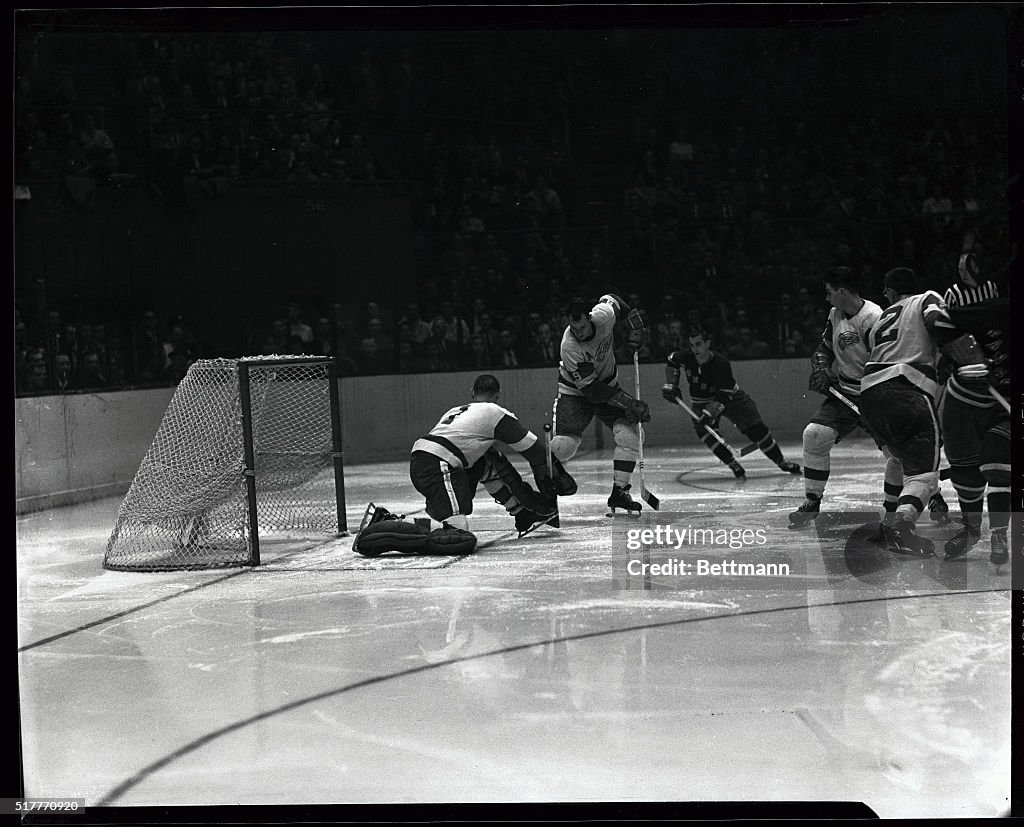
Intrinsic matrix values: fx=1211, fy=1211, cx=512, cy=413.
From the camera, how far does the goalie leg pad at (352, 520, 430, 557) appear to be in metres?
7.08

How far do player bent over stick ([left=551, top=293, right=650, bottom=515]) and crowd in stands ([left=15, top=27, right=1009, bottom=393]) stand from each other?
18.6 feet

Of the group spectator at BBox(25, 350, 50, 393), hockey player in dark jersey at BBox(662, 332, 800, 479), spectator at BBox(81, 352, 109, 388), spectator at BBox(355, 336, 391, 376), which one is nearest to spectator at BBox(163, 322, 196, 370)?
spectator at BBox(81, 352, 109, 388)

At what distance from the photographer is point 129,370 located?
11.8 meters

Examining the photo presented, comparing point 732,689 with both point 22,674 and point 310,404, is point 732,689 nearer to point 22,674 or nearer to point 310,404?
point 22,674

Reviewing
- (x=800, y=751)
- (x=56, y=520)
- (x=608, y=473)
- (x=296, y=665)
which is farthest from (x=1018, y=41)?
(x=608, y=473)

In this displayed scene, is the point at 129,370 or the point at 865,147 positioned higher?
the point at 865,147

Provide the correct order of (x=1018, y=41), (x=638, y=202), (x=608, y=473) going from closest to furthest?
(x=1018, y=41), (x=608, y=473), (x=638, y=202)

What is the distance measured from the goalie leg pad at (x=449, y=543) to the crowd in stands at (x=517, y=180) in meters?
6.93

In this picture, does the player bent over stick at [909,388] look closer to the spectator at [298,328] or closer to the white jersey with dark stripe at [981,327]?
the white jersey with dark stripe at [981,327]

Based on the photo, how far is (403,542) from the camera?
709 cm

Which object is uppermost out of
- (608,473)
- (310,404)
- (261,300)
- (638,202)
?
(638,202)

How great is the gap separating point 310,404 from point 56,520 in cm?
246

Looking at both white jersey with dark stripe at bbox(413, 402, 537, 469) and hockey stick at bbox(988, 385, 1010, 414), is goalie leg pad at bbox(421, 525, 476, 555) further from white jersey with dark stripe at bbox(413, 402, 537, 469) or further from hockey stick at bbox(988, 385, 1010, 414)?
hockey stick at bbox(988, 385, 1010, 414)

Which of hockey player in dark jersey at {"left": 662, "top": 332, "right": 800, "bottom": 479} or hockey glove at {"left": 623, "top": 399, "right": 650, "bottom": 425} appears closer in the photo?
hockey glove at {"left": 623, "top": 399, "right": 650, "bottom": 425}
